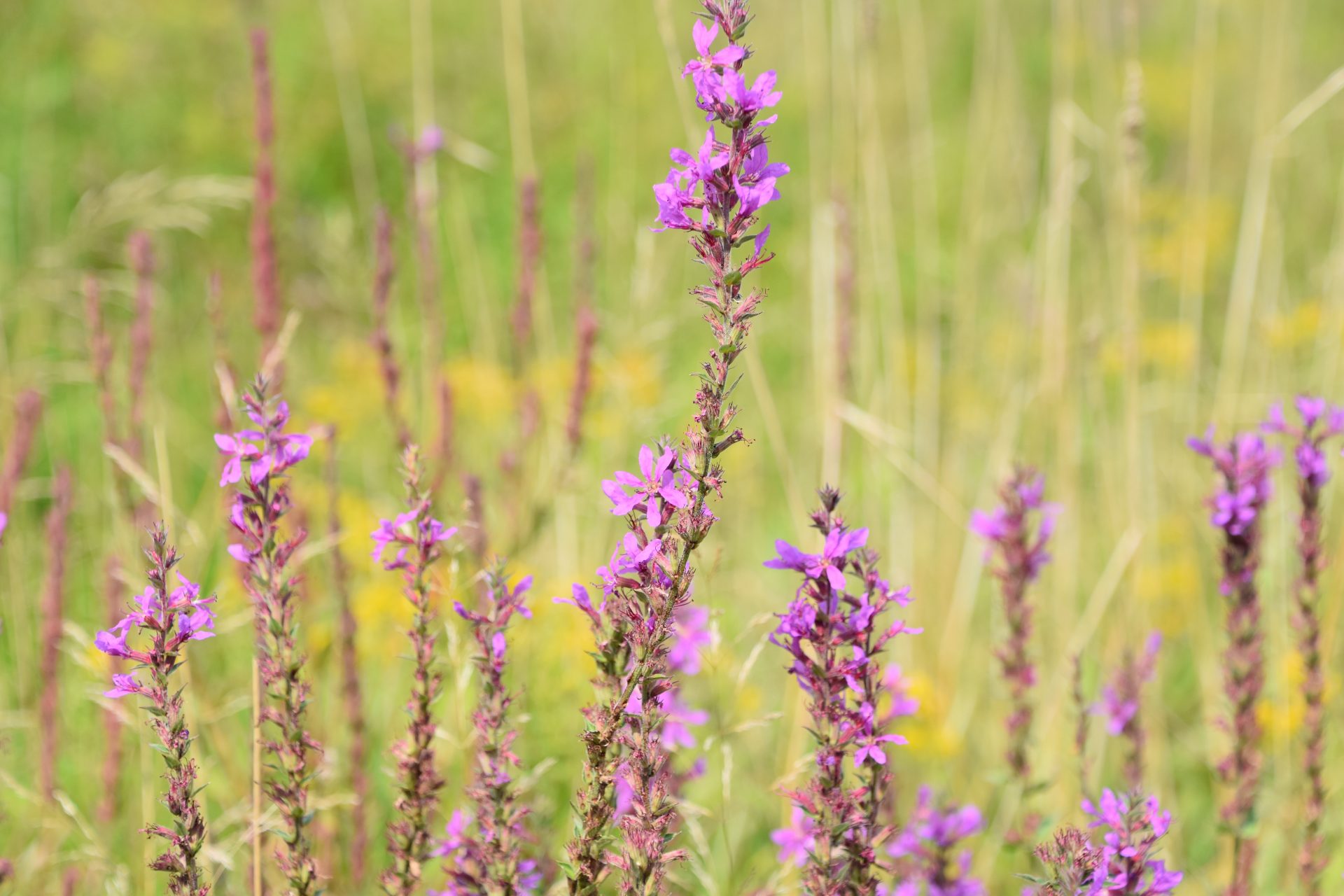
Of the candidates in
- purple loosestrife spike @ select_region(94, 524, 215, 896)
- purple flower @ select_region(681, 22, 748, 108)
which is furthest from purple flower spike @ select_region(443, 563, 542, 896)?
purple flower @ select_region(681, 22, 748, 108)

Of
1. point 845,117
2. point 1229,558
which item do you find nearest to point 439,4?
point 845,117

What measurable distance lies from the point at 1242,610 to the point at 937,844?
72 cm

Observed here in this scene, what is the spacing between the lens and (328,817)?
2598 millimetres

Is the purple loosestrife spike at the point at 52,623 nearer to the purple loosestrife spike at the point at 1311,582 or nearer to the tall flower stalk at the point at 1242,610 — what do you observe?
the tall flower stalk at the point at 1242,610

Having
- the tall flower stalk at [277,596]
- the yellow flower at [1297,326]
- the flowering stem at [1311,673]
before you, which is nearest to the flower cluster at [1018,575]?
the flowering stem at [1311,673]

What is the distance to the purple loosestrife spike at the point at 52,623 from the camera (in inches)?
90.2

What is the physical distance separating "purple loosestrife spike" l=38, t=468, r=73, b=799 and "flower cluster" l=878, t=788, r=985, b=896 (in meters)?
1.65

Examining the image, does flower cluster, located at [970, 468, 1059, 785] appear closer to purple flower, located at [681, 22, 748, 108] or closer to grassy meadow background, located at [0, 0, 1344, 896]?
grassy meadow background, located at [0, 0, 1344, 896]

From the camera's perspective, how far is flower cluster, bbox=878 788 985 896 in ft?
6.27

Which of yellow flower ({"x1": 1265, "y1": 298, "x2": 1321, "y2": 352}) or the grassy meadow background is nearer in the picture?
the grassy meadow background

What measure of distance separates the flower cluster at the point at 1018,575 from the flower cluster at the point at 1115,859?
2.39 ft

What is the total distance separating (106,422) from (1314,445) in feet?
7.29

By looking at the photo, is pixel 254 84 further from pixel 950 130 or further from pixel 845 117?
pixel 950 130

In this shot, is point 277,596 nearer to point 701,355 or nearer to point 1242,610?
point 1242,610
